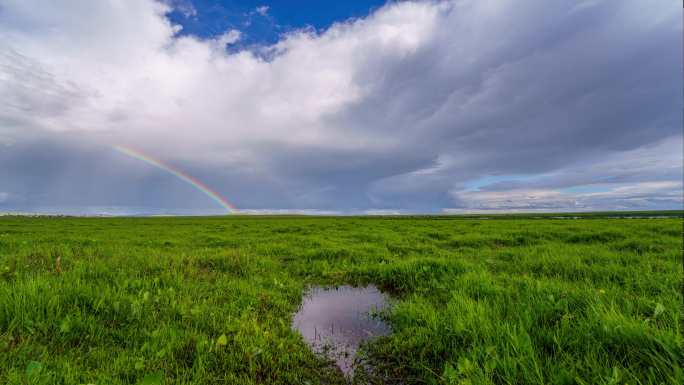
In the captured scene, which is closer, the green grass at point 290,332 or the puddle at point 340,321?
the green grass at point 290,332

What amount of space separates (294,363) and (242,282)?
113 inches

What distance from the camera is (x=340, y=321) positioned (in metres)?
4.06

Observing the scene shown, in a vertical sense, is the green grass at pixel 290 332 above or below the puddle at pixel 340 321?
above

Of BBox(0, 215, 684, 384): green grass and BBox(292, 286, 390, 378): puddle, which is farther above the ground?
BBox(0, 215, 684, 384): green grass

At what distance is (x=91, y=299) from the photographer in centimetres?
356

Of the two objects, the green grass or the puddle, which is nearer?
the green grass

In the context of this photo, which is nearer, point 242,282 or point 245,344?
point 245,344

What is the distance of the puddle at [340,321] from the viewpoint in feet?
10.8

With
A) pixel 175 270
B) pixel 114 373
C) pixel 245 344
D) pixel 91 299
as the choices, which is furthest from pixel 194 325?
pixel 175 270

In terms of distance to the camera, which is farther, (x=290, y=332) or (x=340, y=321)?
(x=340, y=321)

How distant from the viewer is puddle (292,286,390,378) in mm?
3281

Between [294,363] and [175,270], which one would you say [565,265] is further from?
[175,270]

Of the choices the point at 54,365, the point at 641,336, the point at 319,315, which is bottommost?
Result: the point at 319,315

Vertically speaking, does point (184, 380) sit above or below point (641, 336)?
below
